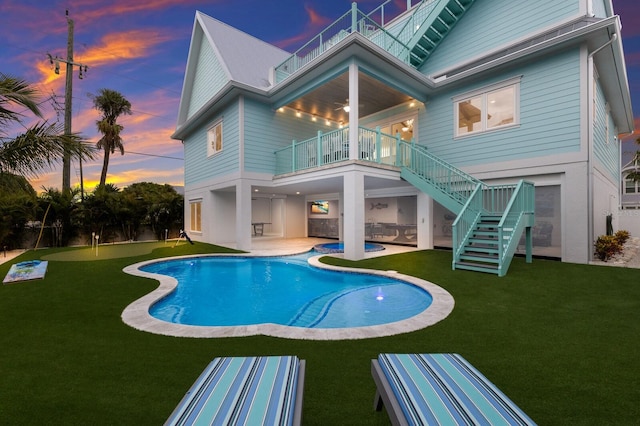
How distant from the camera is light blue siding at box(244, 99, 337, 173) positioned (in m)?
11.7

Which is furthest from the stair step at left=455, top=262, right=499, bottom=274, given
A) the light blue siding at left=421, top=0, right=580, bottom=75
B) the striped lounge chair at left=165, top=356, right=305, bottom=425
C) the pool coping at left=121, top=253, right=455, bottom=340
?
the light blue siding at left=421, top=0, right=580, bottom=75

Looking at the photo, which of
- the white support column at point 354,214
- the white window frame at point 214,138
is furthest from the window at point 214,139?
the white support column at point 354,214

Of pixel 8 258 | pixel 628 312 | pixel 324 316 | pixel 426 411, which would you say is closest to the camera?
pixel 426 411

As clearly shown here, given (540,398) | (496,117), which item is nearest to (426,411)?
(540,398)

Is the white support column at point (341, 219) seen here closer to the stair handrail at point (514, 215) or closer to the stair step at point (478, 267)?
the stair step at point (478, 267)

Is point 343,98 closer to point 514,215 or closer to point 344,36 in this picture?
point 344,36

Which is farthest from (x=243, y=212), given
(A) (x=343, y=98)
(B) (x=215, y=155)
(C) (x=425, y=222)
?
(C) (x=425, y=222)

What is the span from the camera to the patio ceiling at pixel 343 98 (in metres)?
10.7

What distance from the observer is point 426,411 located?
1476mm

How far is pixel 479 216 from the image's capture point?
7996mm

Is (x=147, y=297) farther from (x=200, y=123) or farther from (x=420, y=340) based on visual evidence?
(x=200, y=123)

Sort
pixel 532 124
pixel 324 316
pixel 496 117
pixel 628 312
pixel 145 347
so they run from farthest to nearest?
pixel 496 117
pixel 532 124
pixel 324 316
pixel 628 312
pixel 145 347

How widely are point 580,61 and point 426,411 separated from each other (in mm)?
10714

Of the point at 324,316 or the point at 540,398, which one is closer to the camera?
the point at 540,398
